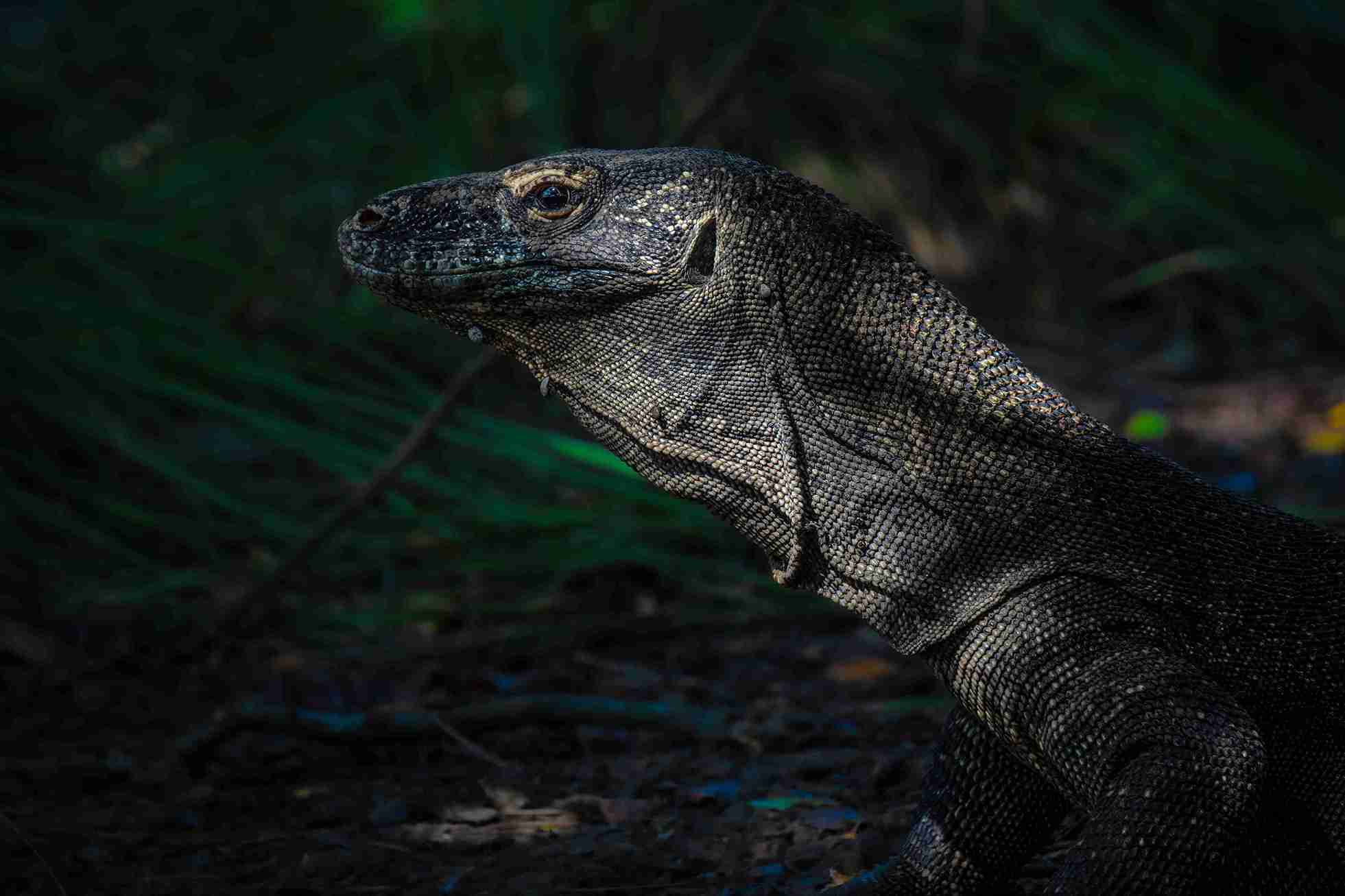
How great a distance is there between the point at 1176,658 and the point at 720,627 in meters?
2.78

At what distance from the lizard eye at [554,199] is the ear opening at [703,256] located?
289mm

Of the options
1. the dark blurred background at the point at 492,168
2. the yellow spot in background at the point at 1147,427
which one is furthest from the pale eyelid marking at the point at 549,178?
the yellow spot in background at the point at 1147,427

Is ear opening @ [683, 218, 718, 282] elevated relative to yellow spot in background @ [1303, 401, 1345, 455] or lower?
elevated

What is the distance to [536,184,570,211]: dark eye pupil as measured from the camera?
3102mm

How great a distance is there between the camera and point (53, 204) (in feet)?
19.8

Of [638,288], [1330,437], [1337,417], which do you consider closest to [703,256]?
[638,288]

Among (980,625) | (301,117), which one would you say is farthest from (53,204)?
(980,625)

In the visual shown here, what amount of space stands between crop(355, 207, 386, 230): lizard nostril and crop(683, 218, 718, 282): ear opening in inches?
27.0

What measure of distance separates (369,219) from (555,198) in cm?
41

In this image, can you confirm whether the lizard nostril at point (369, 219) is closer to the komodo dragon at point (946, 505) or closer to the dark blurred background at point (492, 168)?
the komodo dragon at point (946, 505)

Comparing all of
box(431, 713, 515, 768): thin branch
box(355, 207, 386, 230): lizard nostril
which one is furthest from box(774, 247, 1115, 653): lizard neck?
box(431, 713, 515, 768): thin branch

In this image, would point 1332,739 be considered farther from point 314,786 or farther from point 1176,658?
point 314,786

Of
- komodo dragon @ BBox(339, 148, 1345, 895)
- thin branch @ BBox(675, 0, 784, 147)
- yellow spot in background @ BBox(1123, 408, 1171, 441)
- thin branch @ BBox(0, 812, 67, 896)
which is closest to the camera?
komodo dragon @ BBox(339, 148, 1345, 895)

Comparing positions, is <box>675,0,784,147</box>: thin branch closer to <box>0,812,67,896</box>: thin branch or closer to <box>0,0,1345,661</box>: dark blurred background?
<box>0,0,1345,661</box>: dark blurred background
